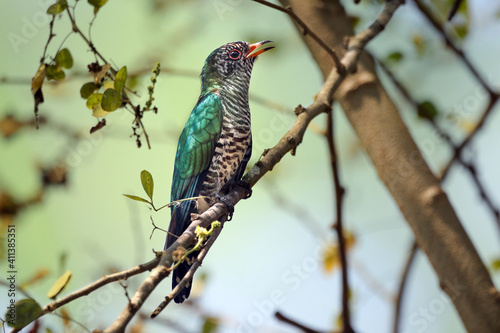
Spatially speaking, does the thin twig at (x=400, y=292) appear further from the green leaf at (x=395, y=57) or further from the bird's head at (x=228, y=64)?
the bird's head at (x=228, y=64)

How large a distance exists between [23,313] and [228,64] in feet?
5.95

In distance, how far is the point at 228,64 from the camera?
2.97 m

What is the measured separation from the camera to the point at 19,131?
11.0ft

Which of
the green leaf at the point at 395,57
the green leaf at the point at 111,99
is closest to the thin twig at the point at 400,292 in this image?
the green leaf at the point at 395,57

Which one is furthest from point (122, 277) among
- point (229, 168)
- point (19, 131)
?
point (19, 131)

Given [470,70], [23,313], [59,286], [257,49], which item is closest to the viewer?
[23,313]

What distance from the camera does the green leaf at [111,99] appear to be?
1905 mm

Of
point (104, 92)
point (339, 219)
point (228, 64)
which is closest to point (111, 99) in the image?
point (104, 92)

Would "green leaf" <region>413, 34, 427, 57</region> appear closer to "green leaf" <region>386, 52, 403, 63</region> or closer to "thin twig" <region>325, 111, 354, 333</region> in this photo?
"green leaf" <region>386, 52, 403, 63</region>

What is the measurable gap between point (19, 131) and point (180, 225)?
1.60 m

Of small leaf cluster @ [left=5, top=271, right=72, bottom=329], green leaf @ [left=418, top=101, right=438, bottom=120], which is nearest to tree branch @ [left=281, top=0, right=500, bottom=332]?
green leaf @ [left=418, top=101, right=438, bottom=120]

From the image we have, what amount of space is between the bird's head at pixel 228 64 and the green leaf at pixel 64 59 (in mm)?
910

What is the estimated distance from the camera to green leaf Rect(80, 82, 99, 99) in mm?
2160

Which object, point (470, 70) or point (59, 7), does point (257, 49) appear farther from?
point (470, 70)
